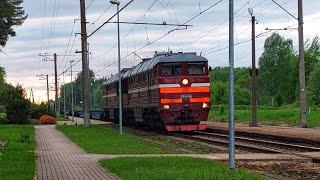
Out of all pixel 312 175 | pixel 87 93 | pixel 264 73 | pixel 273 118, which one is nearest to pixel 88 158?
pixel 312 175

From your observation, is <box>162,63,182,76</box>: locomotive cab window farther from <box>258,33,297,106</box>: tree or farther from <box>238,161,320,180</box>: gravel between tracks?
<box>258,33,297,106</box>: tree

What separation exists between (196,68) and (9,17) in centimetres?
2089

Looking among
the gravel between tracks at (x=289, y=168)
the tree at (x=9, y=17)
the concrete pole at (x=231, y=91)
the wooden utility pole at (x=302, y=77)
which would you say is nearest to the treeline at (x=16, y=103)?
the tree at (x=9, y=17)

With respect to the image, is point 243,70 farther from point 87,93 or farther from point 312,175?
point 312,175

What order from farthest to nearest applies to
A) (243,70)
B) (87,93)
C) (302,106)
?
(243,70)
(87,93)
(302,106)

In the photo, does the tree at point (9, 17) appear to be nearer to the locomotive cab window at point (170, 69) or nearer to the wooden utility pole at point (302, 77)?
Result: the locomotive cab window at point (170, 69)

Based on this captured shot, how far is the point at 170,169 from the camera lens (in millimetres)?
14570

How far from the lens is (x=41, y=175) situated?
1451cm

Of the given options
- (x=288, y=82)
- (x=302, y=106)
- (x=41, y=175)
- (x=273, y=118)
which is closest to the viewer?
(x=41, y=175)

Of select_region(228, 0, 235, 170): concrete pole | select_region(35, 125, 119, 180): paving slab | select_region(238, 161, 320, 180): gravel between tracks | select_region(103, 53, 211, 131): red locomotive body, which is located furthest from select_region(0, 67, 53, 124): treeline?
select_region(228, 0, 235, 170): concrete pole

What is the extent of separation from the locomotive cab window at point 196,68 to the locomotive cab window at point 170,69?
582 mm

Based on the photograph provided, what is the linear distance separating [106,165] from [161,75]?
17521 millimetres

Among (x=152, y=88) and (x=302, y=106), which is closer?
(x=152, y=88)

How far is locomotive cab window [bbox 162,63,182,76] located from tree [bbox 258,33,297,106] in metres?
78.7
